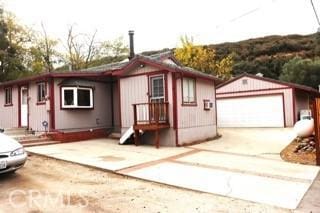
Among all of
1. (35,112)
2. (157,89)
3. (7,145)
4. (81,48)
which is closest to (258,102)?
(157,89)

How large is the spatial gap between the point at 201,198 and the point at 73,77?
33.8ft

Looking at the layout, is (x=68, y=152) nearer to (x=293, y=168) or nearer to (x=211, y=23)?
(x=293, y=168)

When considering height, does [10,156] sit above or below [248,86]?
below

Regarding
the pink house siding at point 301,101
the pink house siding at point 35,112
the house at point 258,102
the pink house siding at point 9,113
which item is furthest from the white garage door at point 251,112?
the pink house siding at point 9,113

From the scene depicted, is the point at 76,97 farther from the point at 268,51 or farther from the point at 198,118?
the point at 268,51

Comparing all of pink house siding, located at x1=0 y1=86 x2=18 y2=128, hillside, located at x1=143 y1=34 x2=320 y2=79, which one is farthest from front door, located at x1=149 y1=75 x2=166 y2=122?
hillside, located at x1=143 y1=34 x2=320 y2=79

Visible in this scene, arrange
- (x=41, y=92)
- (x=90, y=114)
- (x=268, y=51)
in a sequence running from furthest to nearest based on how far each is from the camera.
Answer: (x=268, y=51)
(x=90, y=114)
(x=41, y=92)

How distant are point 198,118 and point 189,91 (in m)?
1.37

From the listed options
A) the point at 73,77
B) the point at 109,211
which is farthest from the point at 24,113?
the point at 109,211

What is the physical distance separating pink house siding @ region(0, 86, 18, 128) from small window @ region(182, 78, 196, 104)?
8673mm

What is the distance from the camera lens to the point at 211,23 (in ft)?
58.0

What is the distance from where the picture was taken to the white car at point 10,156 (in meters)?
Result: 6.68

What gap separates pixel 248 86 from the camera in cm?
2241

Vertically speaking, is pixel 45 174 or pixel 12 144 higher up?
pixel 12 144
